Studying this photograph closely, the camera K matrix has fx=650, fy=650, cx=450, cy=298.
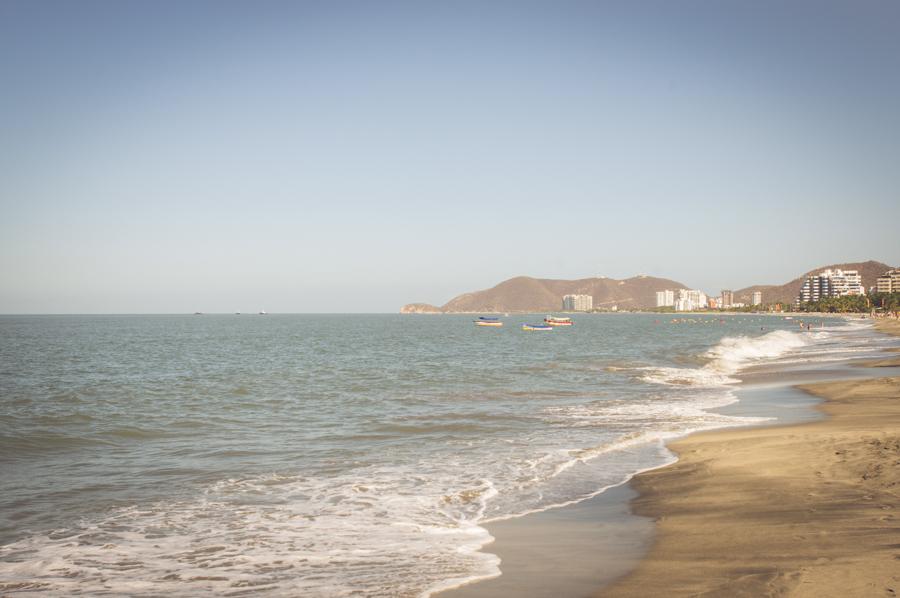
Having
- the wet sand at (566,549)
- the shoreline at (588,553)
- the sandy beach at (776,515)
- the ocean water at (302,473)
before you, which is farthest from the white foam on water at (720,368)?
the wet sand at (566,549)

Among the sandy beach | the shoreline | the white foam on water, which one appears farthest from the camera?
the white foam on water

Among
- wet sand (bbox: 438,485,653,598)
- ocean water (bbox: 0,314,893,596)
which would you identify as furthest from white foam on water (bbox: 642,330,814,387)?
wet sand (bbox: 438,485,653,598)

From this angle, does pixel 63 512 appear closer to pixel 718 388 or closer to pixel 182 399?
pixel 182 399

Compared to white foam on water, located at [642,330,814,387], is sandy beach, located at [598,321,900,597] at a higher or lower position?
higher

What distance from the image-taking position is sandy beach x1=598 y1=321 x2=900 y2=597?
6023 millimetres

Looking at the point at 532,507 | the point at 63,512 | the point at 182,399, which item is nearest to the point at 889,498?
the point at 532,507

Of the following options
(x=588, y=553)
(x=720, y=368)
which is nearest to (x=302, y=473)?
(x=588, y=553)

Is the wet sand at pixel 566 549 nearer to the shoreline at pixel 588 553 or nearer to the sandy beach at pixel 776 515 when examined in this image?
the shoreline at pixel 588 553

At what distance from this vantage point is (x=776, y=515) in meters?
8.27

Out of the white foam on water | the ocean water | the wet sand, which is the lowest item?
the white foam on water

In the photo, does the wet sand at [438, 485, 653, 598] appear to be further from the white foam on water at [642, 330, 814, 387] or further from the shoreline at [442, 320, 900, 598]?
the white foam on water at [642, 330, 814, 387]

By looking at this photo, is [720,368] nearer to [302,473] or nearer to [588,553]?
[302,473]

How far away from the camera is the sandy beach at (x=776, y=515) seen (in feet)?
19.8

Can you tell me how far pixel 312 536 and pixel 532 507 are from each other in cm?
339
